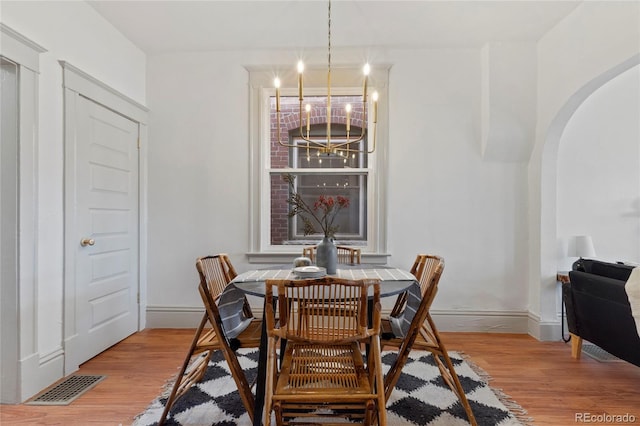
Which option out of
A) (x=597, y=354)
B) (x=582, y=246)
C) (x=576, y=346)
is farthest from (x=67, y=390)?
(x=582, y=246)

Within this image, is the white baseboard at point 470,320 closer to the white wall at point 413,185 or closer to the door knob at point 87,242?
the white wall at point 413,185

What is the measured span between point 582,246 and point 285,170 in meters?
2.77

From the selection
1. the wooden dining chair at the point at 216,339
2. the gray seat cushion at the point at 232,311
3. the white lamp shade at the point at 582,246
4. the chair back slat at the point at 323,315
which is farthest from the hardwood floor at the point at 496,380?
the chair back slat at the point at 323,315

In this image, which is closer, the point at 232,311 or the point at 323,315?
the point at 323,315

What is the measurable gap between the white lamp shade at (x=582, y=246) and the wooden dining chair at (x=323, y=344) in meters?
2.50

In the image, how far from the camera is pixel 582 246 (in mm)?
3041

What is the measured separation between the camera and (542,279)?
3.16 m

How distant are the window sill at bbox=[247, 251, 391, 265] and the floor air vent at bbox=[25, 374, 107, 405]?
149 cm

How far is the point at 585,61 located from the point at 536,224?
4.51 ft

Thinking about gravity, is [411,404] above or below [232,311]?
below

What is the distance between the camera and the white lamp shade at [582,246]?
3020mm

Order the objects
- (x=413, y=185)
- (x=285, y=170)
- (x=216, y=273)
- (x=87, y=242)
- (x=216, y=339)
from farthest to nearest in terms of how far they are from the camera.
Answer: (x=285, y=170)
(x=413, y=185)
(x=87, y=242)
(x=216, y=273)
(x=216, y=339)

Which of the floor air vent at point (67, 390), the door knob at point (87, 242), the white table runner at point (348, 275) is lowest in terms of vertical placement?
the floor air vent at point (67, 390)

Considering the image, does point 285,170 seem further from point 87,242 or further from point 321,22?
point 87,242
